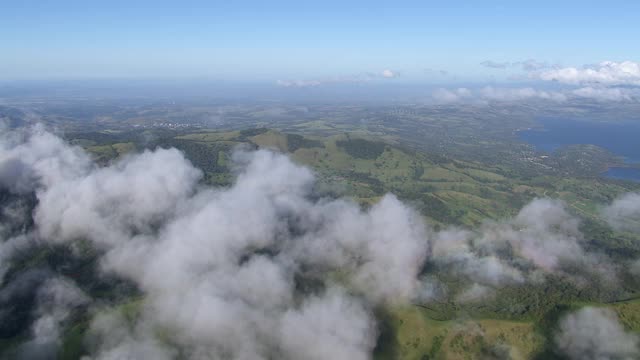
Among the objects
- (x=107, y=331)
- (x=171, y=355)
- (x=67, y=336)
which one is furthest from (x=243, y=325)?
(x=67, y=336)

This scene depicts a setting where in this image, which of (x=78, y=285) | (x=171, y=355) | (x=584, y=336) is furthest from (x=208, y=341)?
(x=584, y=336)

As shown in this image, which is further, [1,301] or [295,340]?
[1,301]

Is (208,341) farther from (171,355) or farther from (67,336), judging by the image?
(67,336)

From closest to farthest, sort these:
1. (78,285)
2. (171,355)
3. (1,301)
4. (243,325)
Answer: (171,355) < (243,325) < (1,301) < (78,285)

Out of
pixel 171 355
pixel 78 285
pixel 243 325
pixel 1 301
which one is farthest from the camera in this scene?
pixel 78 285

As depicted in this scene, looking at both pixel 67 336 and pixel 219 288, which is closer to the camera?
pixel 67 336

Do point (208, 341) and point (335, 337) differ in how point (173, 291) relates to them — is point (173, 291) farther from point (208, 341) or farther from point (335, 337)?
point (335, 337)

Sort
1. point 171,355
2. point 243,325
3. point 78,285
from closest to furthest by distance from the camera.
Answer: point 171,355
point 243,325
point 78,285

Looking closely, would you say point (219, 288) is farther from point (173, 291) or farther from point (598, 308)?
point (598, 308)
